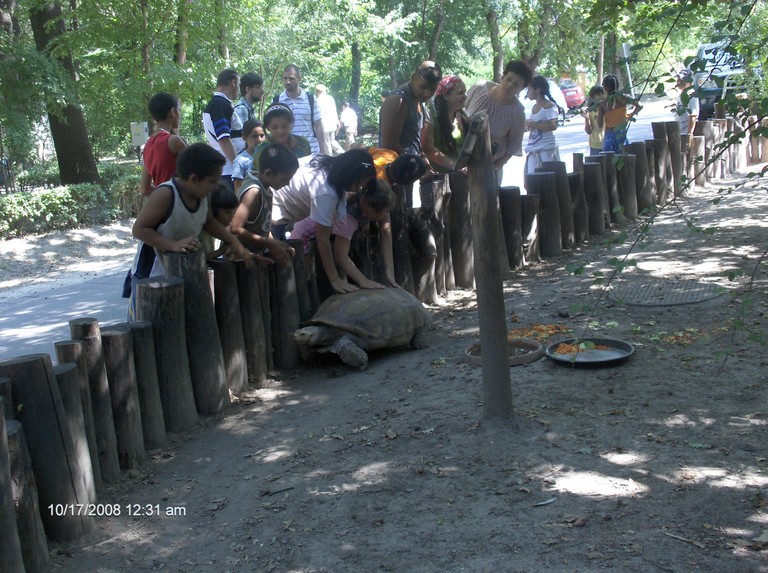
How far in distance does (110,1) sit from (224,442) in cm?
938

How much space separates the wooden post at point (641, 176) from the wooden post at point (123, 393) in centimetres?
811

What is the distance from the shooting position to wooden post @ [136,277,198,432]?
5.10 metres

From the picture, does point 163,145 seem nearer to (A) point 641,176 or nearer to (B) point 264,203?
(B) point 264,203

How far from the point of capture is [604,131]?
39.1ft

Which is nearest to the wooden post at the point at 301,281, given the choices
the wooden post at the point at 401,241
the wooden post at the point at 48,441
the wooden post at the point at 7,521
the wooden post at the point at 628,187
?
the wooden post at the point at 401,241

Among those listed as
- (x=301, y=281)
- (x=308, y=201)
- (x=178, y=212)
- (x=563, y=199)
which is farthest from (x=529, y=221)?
(x=178, y=212)

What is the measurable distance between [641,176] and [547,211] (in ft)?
9.07

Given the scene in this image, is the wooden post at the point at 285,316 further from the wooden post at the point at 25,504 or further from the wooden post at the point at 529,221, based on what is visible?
the wooden post at the point at 529,221

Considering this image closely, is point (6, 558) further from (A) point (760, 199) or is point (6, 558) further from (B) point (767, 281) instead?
(A) point (760, 199)

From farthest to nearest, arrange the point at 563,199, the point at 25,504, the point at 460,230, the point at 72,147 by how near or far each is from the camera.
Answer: the point at 72,147, the point at 563,199, the point at 460,230, the point at 25,504

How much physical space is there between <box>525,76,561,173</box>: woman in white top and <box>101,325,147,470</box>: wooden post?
248 inches

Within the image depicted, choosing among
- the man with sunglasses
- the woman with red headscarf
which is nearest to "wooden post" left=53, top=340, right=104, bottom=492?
the man with sunglasses

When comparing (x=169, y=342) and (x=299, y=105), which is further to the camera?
(x=299, y=105)

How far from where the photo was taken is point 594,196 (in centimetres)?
1019
